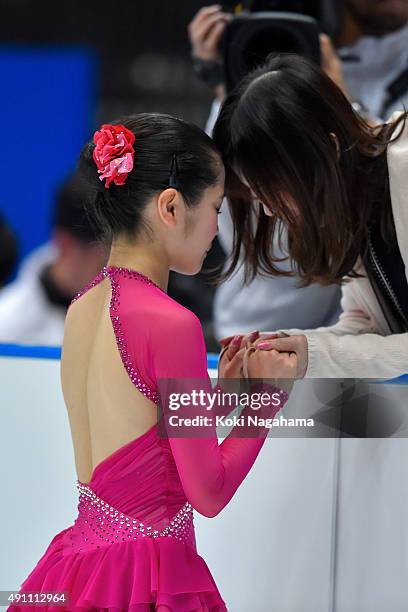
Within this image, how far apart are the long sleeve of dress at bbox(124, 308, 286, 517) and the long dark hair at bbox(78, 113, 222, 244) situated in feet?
0.48

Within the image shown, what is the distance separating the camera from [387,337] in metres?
1.50

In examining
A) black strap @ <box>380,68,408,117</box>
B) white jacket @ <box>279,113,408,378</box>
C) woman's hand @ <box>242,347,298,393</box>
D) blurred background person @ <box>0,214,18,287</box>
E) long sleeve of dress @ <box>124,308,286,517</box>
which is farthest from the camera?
blurred background person @ <box>0,214,18,287</box>

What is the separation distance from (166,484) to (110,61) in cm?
252

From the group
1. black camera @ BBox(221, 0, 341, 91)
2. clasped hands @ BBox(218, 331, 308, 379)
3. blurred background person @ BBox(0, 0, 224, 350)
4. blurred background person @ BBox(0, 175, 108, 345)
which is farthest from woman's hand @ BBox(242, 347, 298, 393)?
blurred background person @ BBox(0, 0, 224, 350)

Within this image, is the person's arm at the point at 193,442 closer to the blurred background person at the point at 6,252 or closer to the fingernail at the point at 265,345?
the fingernail at the point at 265,345

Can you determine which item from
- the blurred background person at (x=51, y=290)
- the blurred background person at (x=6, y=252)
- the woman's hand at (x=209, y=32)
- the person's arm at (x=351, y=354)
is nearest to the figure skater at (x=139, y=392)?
the person's arm at (x=351, y=354)

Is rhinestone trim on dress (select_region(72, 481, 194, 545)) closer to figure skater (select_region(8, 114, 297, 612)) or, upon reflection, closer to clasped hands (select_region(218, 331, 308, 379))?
figure skater (select_region(8, 114, 297, 612))

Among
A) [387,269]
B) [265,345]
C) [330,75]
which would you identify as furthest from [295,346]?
[330,75]

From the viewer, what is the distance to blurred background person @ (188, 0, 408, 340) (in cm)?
216

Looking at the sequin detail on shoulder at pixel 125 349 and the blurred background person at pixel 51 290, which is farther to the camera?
the blurred background person at pixel 51 290

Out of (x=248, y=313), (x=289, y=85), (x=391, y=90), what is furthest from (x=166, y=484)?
(x=391, y=90)

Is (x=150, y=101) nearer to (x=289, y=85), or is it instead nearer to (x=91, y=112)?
(x=91, y=112)

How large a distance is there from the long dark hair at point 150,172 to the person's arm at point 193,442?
155 millimetres

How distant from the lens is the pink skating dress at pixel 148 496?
1157 mm
